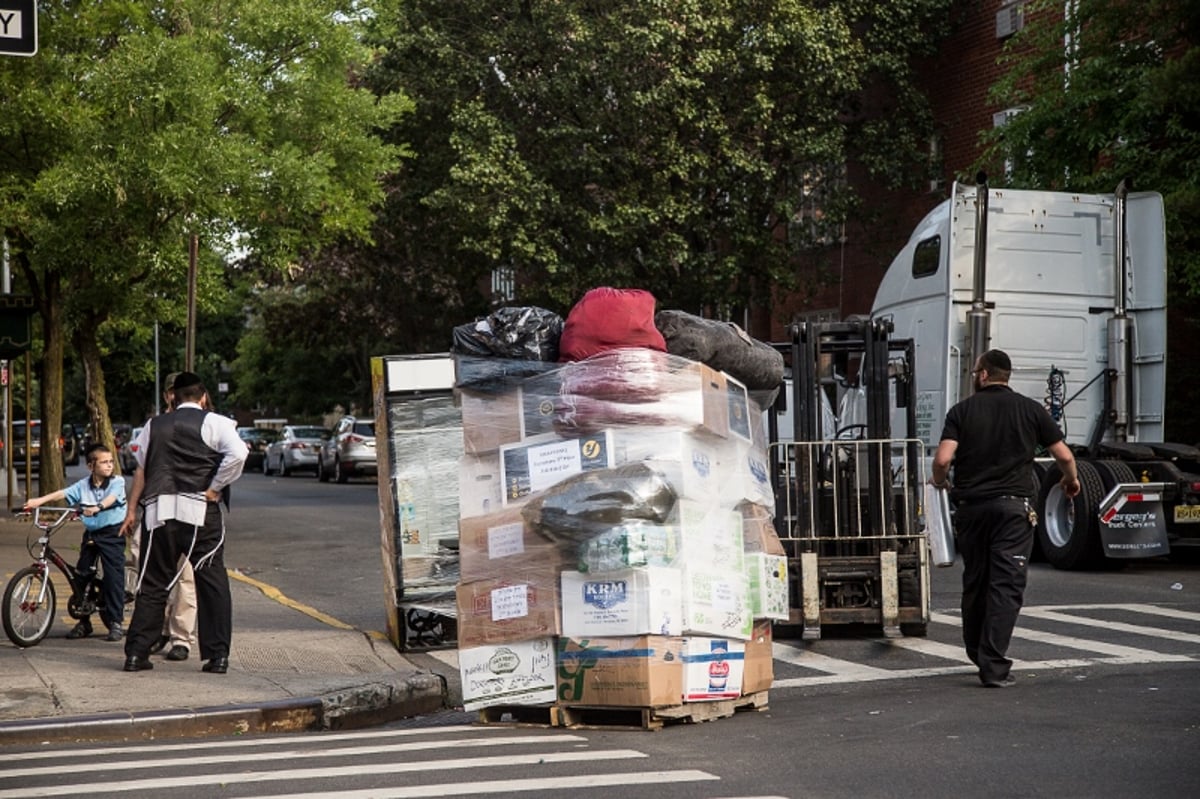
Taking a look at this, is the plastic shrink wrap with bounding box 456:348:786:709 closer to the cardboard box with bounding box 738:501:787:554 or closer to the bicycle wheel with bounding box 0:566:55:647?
the cardboard box with bounding box 738:501:787:554

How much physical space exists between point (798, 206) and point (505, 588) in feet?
69.4

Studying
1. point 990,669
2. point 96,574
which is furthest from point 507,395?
point 96,574

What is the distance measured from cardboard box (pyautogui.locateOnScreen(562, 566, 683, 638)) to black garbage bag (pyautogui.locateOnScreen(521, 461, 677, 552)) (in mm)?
229

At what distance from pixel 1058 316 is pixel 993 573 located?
26.7ft

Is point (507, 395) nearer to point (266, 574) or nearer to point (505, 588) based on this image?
point (505, 588)

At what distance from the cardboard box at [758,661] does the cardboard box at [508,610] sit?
1.06 m

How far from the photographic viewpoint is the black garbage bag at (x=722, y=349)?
894 centimetres

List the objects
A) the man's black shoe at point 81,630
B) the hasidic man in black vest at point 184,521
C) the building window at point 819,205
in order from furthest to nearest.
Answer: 1. the building window at point 819,205
2. the man's black shoe at point 81,630
3. the hasidic man in black vest at point 184,521

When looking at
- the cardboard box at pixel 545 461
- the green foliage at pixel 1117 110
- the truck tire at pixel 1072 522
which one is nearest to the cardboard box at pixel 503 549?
the cardboard box at pixel 545 461

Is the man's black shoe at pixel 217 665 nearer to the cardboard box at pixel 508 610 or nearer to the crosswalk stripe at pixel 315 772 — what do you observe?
the cardboard box at pixel 508 610

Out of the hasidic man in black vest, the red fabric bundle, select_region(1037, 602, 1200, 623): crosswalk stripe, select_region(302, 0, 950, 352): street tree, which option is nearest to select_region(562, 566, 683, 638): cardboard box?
the red fabric bundle

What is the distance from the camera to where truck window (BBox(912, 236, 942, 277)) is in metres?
17.1

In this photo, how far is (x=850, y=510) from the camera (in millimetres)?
11922

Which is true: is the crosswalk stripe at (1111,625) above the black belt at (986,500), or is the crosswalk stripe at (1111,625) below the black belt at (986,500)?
below
